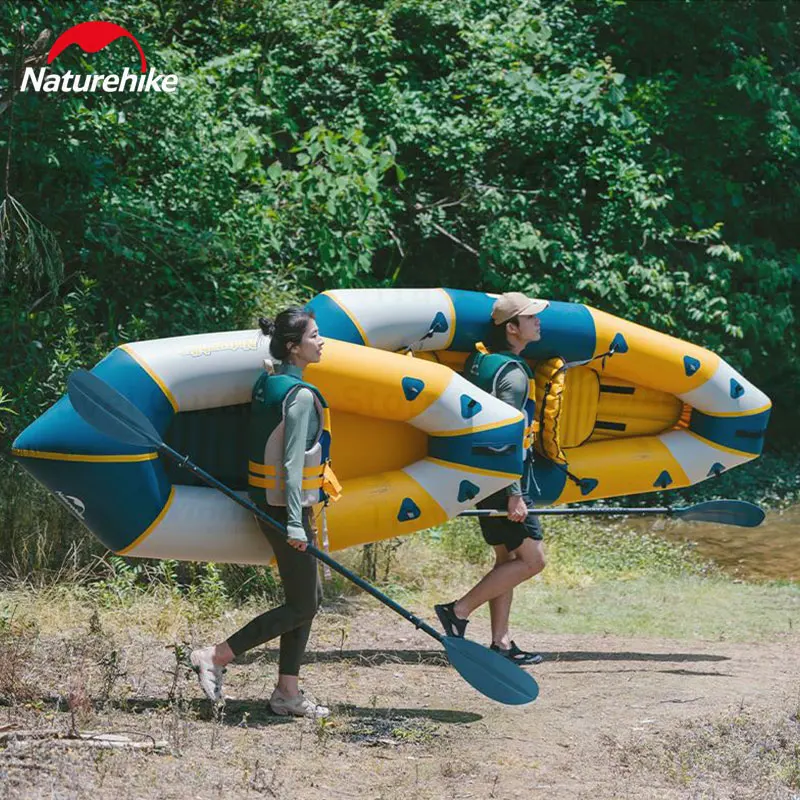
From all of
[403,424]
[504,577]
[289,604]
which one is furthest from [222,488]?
[504,577]

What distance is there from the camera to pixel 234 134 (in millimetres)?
8711

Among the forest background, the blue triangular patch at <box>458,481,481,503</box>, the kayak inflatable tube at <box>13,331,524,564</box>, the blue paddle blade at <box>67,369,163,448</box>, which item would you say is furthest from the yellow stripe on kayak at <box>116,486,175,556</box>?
the forest background

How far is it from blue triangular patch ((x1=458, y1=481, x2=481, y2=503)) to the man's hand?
0.21 metres

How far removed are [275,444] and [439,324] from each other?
1358mm

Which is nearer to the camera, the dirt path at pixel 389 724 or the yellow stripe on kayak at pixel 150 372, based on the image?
the dirt path at pixel 389 724

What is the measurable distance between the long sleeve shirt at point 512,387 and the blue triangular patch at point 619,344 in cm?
77

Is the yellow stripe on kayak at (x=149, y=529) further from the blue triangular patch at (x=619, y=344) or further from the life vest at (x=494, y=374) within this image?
the blue triangular patch at (x=619, y=344)

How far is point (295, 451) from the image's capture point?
4246mm

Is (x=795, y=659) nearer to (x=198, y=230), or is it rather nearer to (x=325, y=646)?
(x=325, y=646)

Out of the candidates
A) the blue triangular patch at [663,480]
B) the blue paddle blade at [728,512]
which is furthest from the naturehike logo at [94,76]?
the blue paddle blade at [728,512]

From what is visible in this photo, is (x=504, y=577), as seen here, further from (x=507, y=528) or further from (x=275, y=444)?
(x=275, y=444)

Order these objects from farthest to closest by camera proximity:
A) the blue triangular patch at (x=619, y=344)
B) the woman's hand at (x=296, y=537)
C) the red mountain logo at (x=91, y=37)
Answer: the red mountain logo at (x=91, y=37) → the blue triangular patch at (x=619, y=344) → the woman's hand at (x=296, y=537)

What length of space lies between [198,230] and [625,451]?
3.40 m

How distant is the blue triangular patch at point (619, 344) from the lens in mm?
5887
